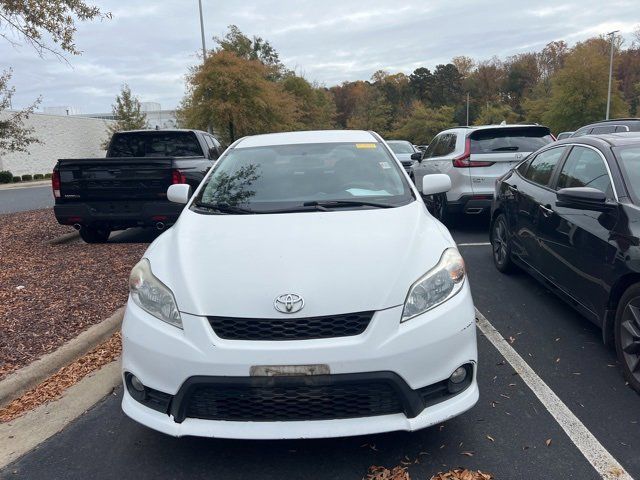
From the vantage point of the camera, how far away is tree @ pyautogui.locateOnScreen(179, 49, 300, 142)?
81.3 feet

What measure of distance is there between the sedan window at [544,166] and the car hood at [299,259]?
2.22 m

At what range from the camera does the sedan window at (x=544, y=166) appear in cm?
519

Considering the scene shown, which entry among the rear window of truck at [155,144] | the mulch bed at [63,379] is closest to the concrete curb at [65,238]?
the rear window of truck at [155,144]

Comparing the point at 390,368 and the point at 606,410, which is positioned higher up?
the point at 390,368

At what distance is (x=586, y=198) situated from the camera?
12.9 feet

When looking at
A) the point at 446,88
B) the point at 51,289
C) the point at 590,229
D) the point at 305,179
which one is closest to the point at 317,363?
the point at 305,179

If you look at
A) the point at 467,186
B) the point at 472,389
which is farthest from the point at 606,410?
the point at 467,186

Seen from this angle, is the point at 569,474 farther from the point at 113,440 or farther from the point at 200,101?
the point at 200,101

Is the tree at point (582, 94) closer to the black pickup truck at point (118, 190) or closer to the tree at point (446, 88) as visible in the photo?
the tree at point (446, 88)

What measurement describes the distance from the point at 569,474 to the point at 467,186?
20.3ft

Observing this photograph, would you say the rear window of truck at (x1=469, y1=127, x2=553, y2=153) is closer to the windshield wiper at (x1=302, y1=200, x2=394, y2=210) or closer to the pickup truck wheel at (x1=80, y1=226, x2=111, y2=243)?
the windshield wiper at (x1=302, y1=200, x2=394, y2=210)

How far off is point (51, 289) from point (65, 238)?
3.37 m

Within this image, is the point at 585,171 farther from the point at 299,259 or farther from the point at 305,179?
the point at 299,259

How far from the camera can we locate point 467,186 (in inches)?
332
